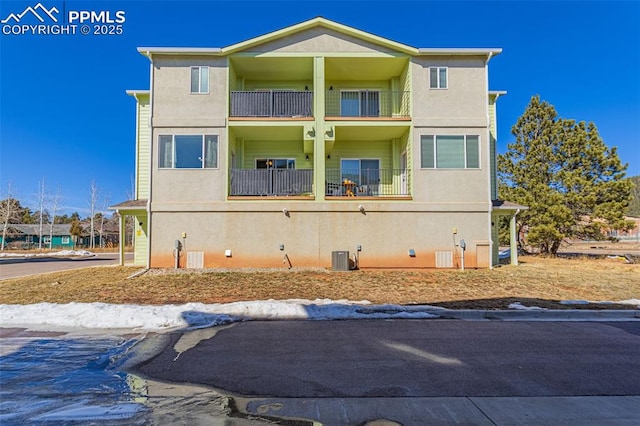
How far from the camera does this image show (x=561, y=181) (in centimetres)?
2359

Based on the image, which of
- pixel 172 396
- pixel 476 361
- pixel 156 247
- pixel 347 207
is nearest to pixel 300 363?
pixel 172 396

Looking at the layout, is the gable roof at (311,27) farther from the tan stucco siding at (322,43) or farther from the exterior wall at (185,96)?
A: the exterior wall at (185,96)

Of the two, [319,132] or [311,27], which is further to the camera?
[311,27]

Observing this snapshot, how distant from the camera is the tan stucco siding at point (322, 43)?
52.2ft

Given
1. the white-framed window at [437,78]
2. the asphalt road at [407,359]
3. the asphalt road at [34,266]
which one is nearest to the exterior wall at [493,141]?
the white-framed window at [437,78]

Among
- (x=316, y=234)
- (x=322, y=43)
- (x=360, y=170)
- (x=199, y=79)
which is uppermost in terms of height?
(x=322, y=43)

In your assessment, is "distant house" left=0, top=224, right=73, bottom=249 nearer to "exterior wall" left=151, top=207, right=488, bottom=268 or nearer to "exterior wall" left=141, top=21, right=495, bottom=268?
"exterior wall" left=141, top=21, right=495, bottom=268

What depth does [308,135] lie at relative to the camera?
15562 mm

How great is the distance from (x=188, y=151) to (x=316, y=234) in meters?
6.08

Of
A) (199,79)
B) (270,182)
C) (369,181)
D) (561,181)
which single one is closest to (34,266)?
(199,79)

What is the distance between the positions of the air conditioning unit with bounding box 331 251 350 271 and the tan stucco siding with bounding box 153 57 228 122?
7065 millimetres

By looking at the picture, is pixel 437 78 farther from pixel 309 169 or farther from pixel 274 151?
pixel 274 151

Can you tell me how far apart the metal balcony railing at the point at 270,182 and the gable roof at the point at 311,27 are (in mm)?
4897

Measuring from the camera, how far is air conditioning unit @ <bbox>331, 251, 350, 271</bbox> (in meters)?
14.5
